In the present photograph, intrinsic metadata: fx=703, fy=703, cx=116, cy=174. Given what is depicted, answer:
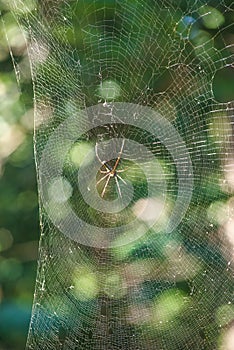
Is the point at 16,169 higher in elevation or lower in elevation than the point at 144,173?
higher

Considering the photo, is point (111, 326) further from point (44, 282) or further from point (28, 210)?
point (28, 210)

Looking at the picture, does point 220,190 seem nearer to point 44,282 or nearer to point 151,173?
point 151,173

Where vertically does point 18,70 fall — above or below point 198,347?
above

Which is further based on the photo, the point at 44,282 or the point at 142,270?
the point at 142,270

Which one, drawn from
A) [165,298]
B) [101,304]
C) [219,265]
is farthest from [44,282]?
[219,265]

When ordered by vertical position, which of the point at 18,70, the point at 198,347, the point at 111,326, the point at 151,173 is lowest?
the point at 198,347

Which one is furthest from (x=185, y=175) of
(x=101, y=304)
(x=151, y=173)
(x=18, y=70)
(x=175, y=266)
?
Result: (x=18, y=70)
